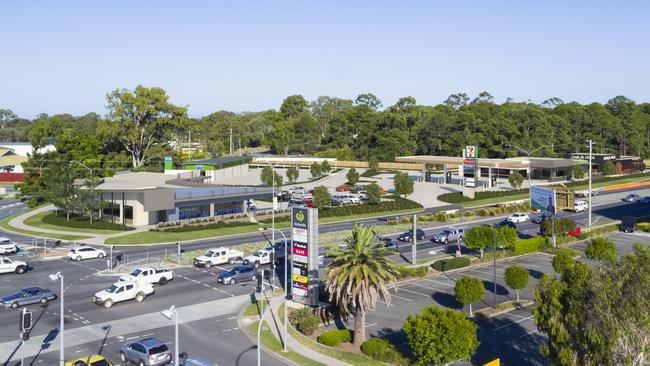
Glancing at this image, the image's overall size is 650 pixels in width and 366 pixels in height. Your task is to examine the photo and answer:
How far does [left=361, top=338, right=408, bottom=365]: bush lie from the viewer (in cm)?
3647

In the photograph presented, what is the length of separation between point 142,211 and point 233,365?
52704 millimetres

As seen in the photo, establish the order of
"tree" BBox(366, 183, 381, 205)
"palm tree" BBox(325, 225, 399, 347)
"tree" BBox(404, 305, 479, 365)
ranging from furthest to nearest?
"tree" BBox(366, 183, 381, 205) → "palm tree" BBox(325, 225, 399, 347) → "tree" BBox(404, 305, 479, 365)

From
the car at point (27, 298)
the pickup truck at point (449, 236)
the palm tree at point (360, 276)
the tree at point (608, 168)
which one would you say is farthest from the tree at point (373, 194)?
the tree at point (608, 168)

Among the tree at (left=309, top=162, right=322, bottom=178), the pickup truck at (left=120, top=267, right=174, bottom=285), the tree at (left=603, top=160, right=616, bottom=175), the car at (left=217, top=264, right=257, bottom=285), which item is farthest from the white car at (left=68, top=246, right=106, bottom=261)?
the tree at (left=603, top=160, right=616, bottom=175)

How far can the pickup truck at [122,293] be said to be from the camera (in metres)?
48.2

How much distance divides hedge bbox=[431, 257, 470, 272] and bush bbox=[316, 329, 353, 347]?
21.7 m

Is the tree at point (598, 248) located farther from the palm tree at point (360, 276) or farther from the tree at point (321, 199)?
the tree at point (321, 199)

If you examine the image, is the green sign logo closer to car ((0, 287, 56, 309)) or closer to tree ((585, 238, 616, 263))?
car ((0, 287, 56, 309))

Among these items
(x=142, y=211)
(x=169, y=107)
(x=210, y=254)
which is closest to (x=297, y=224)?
(x=210, y=254)

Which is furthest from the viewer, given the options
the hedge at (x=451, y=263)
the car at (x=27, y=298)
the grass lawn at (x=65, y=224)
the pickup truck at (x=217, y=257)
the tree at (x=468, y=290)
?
the grass lawn at (x=65, y=224)

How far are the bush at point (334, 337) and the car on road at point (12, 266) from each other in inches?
1339

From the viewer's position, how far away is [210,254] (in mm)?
63656

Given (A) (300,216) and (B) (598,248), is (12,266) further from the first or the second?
(B) (598,248)

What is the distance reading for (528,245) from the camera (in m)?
69.1
